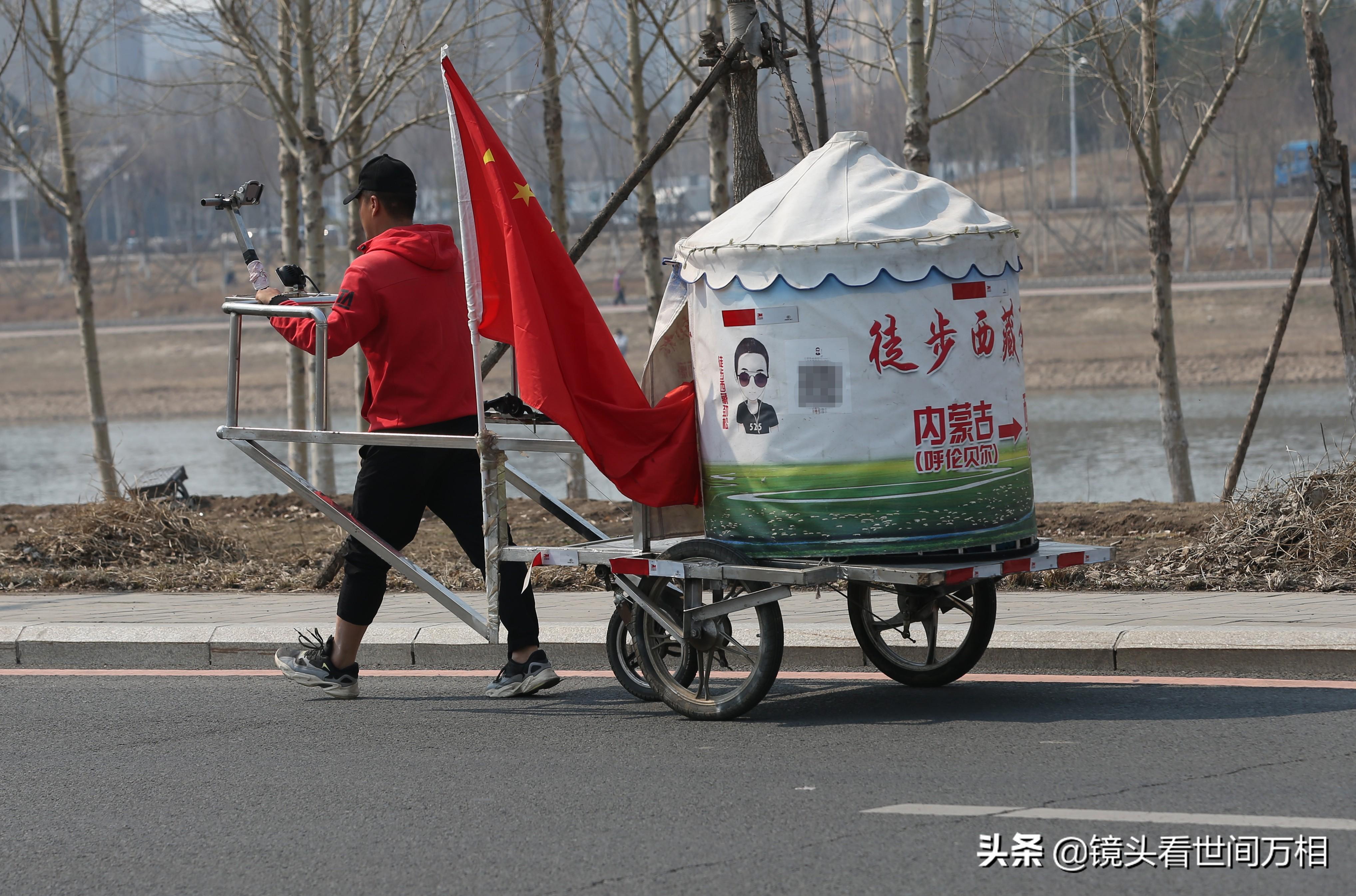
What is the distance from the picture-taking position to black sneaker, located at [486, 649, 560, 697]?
6.41 m

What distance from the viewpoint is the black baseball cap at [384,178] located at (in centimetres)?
636

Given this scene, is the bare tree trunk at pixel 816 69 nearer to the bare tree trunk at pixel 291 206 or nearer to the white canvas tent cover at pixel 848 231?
the white canvas tent cover at pixel 848 231

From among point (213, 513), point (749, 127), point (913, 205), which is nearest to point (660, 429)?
point (913, 205)

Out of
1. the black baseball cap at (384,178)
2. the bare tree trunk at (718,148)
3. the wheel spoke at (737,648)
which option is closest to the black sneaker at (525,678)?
the wheel spoke at (737,648)

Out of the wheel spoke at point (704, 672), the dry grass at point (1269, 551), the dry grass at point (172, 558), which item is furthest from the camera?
the dry grass at point (172, 558)

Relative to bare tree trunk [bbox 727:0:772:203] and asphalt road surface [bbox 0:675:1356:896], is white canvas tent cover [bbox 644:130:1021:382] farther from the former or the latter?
bare tree trunk [bbox 727:0:772:203]

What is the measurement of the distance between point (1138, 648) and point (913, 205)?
2180 mm

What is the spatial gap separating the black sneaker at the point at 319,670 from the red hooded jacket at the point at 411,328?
40.7 inches

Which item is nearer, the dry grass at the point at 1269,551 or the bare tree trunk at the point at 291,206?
the dry grass at the point at 1269,551

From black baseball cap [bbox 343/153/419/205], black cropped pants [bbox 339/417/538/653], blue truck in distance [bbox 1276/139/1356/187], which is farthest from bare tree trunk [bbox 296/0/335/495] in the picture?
blue truck in distance [bbox 1276/139/1356/187]

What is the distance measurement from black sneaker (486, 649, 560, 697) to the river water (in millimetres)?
7356

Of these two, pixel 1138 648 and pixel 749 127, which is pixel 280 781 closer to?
pixel 1138 648

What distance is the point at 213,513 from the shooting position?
12664 mm

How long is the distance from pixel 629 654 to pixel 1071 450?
18359mm
